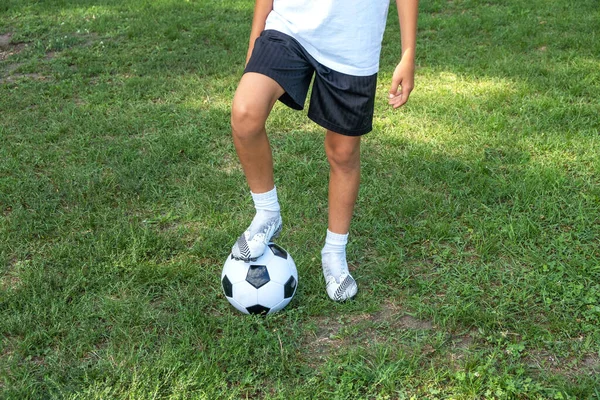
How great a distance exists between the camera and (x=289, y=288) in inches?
104

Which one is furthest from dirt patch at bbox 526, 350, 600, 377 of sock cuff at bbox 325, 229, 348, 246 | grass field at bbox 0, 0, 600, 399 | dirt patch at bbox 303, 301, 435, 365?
sock cuff at bbox 325, 229, 348, 246

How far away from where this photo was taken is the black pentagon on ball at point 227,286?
262 cm

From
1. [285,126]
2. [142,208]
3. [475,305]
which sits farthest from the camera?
[285,126]

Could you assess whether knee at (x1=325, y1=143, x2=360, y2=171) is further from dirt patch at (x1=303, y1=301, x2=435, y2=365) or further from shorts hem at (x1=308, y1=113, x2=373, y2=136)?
dirt patch at (x1=303, y1=301, x2=435, y2=365)

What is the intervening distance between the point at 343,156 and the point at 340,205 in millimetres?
238

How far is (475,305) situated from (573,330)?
0.39 m

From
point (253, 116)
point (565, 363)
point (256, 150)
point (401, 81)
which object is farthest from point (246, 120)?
point (565, 363)

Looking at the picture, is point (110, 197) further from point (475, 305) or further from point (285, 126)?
Result: point (475, 305)

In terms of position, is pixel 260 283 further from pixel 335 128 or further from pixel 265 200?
pixel 335 128

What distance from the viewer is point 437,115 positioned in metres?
4.58

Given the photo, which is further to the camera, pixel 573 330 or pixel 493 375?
pixel 573 330

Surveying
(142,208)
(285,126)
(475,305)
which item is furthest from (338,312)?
(285,126)

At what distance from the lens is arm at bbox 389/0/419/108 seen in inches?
93.4

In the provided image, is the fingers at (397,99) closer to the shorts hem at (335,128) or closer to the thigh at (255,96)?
the shorts hem at (335,128)
